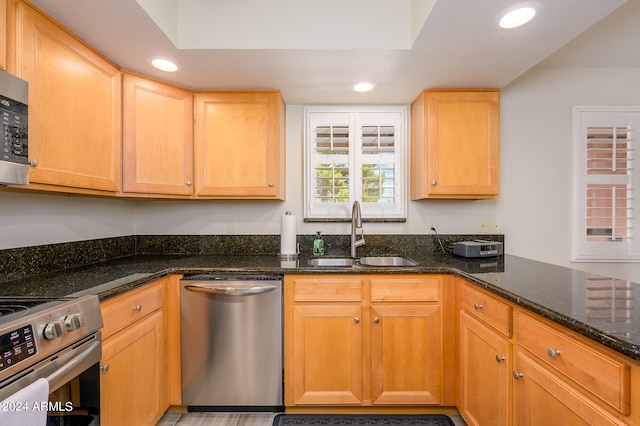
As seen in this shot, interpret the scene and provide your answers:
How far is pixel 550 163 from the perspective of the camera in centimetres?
234

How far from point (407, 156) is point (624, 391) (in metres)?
1.90

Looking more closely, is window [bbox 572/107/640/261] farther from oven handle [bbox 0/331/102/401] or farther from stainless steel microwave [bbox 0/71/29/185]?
stainless steel microwave [bbox 0/71/29/185]

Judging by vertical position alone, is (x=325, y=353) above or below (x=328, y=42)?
below

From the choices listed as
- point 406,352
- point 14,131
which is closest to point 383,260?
point 406,352

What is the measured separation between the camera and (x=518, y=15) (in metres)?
1.36

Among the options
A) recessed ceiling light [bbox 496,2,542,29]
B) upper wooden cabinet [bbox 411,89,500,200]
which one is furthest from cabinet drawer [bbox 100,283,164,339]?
recessed ceiling light [bbox 496,2,542,29]

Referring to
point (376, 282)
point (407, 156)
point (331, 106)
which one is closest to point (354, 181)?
point (407, 156)

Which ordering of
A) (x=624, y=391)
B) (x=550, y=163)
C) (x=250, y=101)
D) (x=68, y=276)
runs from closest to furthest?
1. (x=624, y=391)
2. (x=68, y=276)
3. (x=250, y=101)
4. (x=550, y=163)

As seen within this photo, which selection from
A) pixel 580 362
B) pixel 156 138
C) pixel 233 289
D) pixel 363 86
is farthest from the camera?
pixel 363 86

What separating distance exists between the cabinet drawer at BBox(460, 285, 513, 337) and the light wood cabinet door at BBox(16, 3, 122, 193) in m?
2.05

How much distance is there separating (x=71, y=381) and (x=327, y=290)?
117cm

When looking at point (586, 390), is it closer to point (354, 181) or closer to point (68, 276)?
point (354, 181)

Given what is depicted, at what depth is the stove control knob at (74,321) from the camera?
1.01 meters

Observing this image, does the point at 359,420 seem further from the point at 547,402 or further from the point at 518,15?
the point at 518,15
